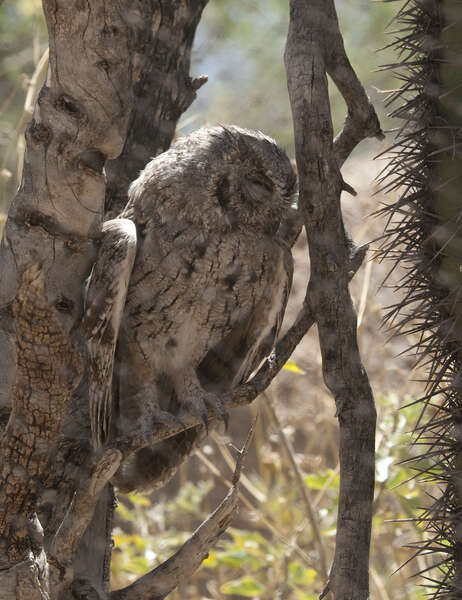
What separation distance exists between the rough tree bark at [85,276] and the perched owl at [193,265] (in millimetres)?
173

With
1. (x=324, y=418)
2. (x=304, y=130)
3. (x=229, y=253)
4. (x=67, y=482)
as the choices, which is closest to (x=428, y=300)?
(x=304, y=130)

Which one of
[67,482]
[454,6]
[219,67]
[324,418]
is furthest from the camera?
[324,418]

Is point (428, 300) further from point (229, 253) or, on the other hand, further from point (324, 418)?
point (324, 418)

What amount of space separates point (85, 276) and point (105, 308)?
14cm

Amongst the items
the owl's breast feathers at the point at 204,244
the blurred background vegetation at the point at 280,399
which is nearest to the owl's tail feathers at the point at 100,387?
the owl's breast feathers at the point at 204,244

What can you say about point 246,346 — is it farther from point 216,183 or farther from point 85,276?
point 85,276

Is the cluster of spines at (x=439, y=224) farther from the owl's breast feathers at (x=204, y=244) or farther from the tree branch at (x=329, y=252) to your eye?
the owl's breast feathers at (x=204, y=244)

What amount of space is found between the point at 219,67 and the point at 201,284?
1063 mm

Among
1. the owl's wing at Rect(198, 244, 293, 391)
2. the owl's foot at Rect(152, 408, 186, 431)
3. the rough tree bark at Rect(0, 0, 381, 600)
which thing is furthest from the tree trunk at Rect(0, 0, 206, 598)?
the owl's wing at Rect(198, 244, 293, 391)

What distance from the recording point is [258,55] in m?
2.38

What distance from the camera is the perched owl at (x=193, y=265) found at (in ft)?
4.78

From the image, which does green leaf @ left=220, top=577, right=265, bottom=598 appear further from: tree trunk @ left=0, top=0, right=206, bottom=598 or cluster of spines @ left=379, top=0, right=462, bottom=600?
cluster of spines @ left=379, top=0, right=462, bottom=600

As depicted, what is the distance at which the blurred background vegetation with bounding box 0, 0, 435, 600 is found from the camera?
2.12 meters

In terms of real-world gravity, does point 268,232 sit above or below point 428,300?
above
